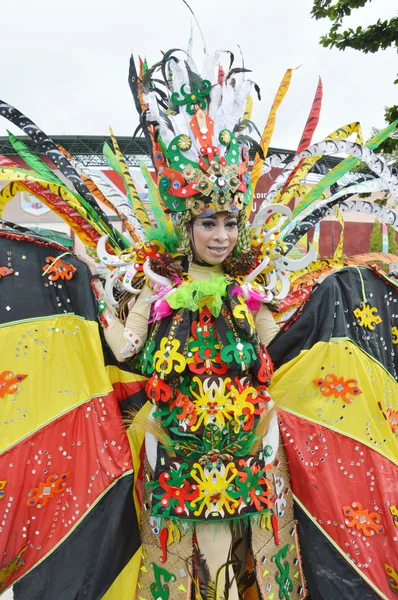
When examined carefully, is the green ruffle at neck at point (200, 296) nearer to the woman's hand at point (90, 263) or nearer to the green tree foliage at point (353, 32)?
the woman's hand at point (90, 263)

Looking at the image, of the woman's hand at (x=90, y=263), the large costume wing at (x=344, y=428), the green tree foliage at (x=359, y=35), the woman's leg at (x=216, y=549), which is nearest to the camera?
the woman's leg at (x=216, y=549)

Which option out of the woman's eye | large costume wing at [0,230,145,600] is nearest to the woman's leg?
large costume wing at [0,230,145,600]

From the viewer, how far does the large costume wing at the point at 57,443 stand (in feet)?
6.08

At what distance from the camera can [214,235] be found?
1889 mm

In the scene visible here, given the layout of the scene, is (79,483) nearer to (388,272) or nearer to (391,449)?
(391,449)

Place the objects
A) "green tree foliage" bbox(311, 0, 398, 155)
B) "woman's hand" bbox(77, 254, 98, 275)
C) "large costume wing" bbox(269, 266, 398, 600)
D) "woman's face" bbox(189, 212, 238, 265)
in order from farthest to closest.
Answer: "green tree foliage" bbox(311, 0, 398, 155), "woman's hand" bbox(77, 254, 98, 275), "large costume wing" bbox(269, 266, 398, 600), "woman's face" bbox(189, 212, 238, 265)

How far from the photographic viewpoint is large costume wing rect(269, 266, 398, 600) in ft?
6.58

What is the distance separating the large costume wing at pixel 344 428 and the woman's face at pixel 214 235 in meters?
0.50

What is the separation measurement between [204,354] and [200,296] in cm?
22

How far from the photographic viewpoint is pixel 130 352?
196cm

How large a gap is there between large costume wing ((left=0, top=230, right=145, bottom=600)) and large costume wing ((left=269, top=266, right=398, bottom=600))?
74 centimetres

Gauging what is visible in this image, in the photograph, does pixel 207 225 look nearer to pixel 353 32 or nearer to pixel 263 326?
pixel 263 326

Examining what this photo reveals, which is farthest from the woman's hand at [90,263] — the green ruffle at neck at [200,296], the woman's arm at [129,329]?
the green ruffle at neck at [200,296]

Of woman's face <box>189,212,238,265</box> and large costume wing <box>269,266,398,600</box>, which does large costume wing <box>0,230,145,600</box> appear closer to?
woman's face <box>189,212,238,265</box>
